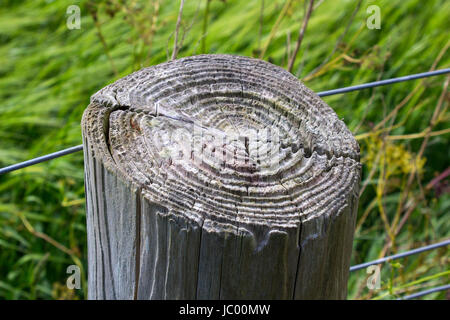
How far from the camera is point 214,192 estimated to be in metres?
0.95

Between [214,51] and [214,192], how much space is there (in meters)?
2.10

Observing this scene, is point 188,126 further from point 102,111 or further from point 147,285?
point 147,285

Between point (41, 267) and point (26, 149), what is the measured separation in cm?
75

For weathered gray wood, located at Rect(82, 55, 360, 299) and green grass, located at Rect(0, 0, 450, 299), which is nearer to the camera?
weathered gray wood, located at Rect(82, 55, 360, 299)

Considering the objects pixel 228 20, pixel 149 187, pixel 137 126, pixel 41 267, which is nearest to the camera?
pixel 149 187

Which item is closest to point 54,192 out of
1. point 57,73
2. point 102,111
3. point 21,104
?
point 21,104

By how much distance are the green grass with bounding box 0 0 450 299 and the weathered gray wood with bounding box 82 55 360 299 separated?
46.8 inches

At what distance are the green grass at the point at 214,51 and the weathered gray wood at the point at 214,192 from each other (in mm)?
1188

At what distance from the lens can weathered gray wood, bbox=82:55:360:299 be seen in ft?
3.07

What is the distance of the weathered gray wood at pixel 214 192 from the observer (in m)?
0.94

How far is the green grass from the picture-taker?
2.49 meters

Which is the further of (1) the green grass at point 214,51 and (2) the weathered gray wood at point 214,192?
(1) the green grass at point 214,51

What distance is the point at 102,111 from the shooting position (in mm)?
1090

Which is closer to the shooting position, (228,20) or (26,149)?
(26,149)
